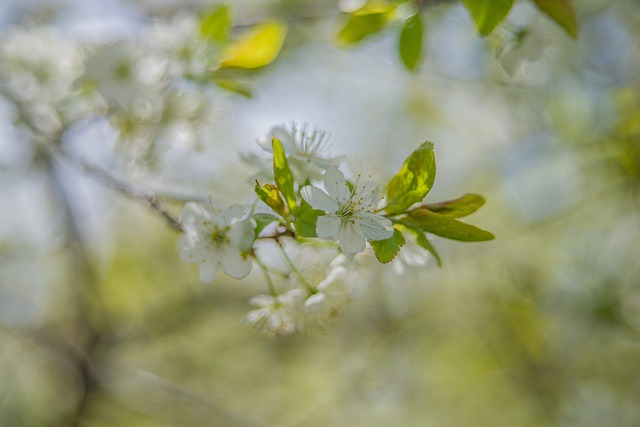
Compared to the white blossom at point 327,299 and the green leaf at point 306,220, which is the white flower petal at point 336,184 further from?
the white blossom at point 327,299

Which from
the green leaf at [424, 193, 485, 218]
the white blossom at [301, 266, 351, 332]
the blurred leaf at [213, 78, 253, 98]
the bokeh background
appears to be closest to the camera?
the green leaf at [424, 193, 485, 218]

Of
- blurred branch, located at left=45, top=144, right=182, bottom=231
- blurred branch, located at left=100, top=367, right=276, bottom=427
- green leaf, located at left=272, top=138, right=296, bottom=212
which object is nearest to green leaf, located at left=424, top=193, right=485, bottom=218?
green leaf, located at left=272, top=138, right=296, bottom=212

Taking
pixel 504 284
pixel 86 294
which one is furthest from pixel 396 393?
pixel 86 294

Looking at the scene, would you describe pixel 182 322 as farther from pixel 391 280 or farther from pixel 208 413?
pixel 391 280

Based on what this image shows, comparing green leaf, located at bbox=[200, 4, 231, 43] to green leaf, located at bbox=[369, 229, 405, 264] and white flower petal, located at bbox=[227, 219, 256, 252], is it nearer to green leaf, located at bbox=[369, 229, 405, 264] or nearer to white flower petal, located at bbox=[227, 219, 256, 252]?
white flower petal, located at bbox=[227, 219, 256, 252]

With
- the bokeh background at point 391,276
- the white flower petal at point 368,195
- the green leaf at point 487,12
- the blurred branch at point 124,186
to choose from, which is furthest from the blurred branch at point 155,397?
the green leaf at point 487,12
